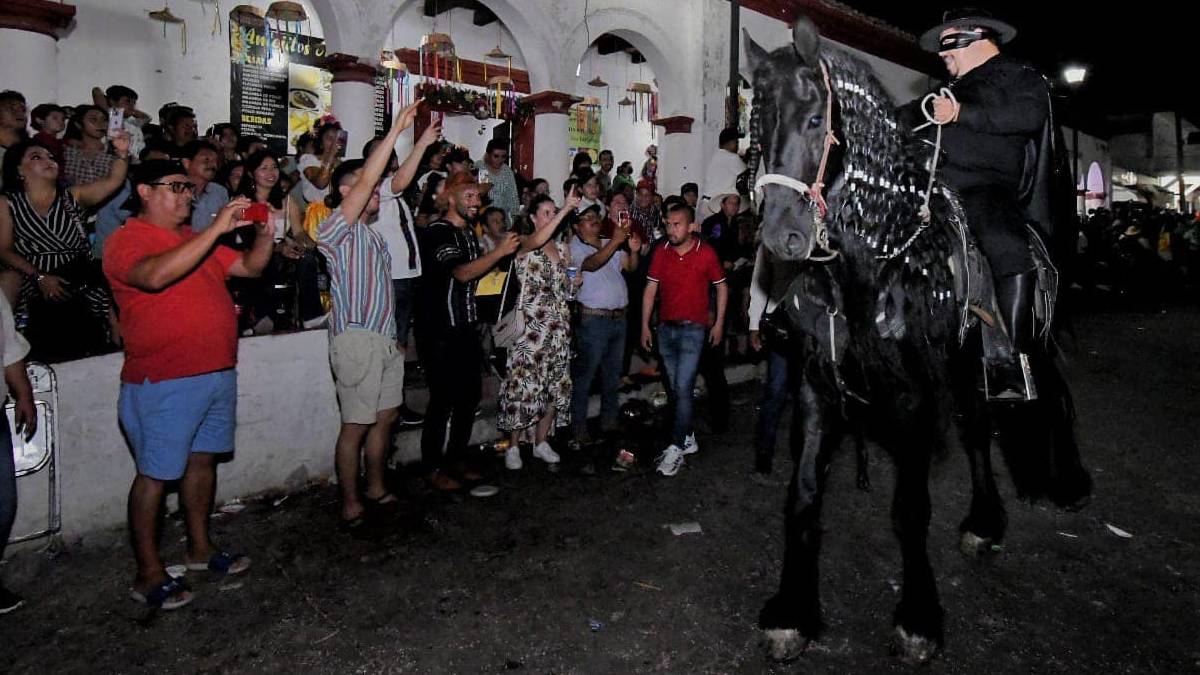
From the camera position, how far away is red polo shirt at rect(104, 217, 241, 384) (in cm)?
376

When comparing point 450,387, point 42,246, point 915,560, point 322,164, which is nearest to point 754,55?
point 915,560

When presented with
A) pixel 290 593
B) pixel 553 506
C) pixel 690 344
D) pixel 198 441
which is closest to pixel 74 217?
pixel 198 441

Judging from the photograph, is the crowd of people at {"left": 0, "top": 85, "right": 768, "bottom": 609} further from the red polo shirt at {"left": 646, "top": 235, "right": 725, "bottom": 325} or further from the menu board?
the menu board

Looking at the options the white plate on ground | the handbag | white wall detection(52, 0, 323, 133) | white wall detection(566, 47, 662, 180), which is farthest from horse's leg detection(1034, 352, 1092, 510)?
white wall detection(566, 47, 662, 180)

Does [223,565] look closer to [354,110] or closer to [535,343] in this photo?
[535,343]

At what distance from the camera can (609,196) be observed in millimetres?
10578

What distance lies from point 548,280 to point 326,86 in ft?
30.2

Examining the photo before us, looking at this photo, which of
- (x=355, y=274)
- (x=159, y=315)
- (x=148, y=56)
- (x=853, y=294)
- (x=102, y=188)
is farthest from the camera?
(x=148, y=56)

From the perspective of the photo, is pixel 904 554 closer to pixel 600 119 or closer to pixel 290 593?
pixel 290 593

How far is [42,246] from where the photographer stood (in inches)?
212

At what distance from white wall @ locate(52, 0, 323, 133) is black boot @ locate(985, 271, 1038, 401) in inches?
471

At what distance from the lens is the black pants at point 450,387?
556cm

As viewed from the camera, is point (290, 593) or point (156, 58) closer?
point (290, 593)

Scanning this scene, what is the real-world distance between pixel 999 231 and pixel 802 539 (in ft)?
6.28
